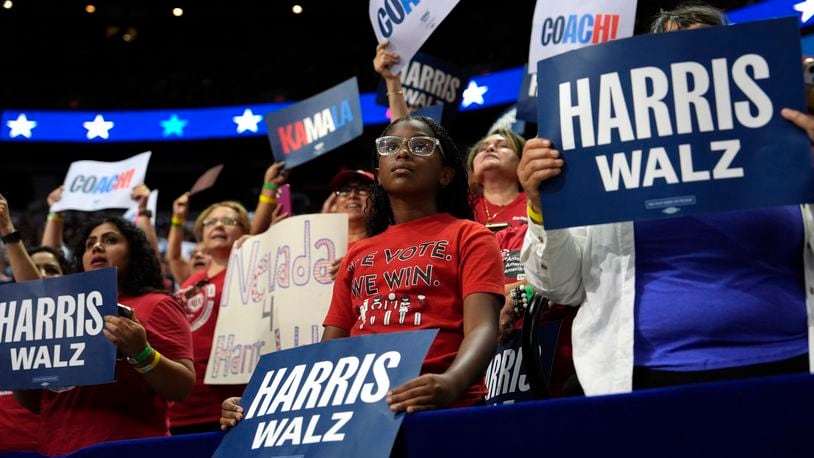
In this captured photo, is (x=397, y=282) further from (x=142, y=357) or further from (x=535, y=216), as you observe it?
(x=142, y=357)

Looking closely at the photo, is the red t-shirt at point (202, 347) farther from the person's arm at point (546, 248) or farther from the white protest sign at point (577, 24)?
the person's arm at point (546, 248)

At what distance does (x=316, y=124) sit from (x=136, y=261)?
3.79 ft

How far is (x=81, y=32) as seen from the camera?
15.9 m

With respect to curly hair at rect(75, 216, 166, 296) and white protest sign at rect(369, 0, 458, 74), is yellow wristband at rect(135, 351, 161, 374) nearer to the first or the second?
curly hair at rect(75, 216, 166, 296)

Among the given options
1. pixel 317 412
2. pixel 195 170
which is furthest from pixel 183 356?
pixel 195 170

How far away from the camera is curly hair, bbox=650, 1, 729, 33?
6.96 ft

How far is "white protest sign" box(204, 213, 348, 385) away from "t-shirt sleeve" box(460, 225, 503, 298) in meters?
1.03

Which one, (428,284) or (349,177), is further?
(349,177)

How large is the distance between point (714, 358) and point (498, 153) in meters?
1.85

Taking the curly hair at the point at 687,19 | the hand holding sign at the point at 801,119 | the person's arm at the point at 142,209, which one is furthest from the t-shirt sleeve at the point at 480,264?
the person's arm at the point at 142,209

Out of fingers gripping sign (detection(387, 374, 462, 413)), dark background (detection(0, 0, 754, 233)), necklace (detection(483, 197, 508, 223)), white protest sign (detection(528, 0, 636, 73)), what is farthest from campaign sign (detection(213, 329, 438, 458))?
dark background (detection(0, 0, 754, 233))

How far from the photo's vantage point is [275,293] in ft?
11.3

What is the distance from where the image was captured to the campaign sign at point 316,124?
4.04 metres

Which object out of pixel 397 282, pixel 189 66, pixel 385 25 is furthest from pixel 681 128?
pixel 189 66
